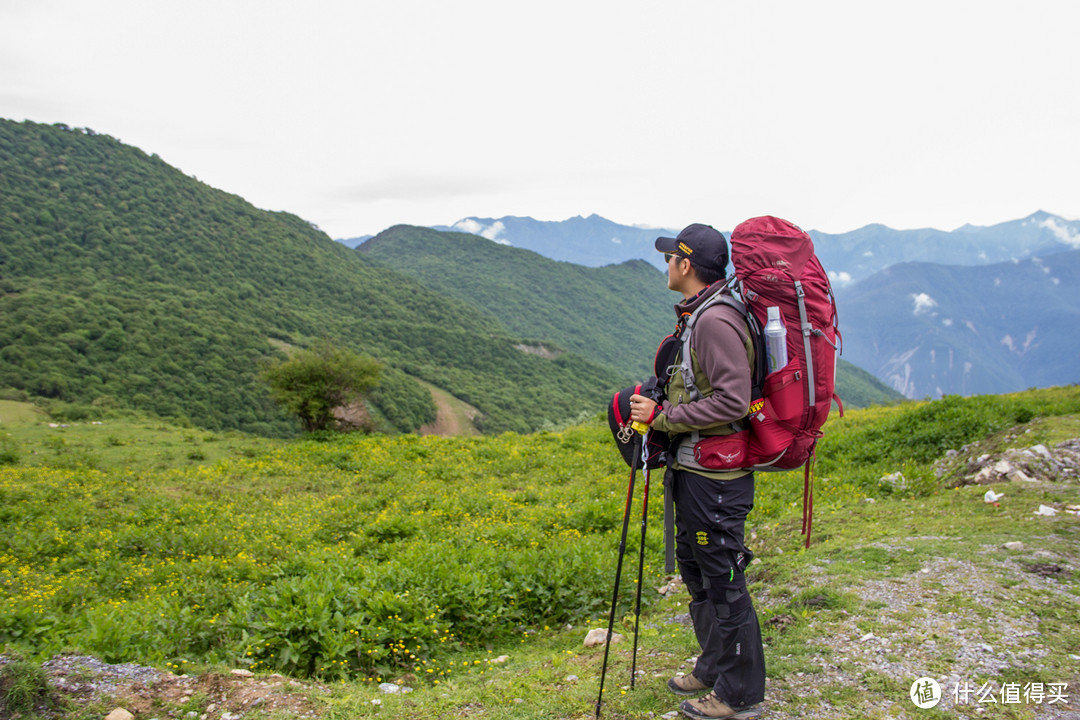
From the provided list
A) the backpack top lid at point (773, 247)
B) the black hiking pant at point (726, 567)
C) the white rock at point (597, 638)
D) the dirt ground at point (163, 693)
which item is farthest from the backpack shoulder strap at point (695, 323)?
the dirt ground at point (163, 693)

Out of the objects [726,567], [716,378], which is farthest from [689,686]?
[716,378]

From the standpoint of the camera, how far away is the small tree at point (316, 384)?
22.7 meters

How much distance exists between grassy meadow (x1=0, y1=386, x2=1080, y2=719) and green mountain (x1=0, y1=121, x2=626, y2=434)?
37.1m

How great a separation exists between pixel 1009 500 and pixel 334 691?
26.9ft

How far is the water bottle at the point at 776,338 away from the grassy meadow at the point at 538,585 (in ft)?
6.91

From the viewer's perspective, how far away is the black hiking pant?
3.22 meters

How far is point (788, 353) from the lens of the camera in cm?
319

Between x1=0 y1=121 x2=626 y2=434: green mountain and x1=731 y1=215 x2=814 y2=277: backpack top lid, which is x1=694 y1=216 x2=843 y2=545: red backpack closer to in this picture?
x1=731 y1=215 x2=814 y2=277: backpack top lid

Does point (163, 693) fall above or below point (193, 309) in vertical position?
below

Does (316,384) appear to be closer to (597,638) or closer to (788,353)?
(597,638)

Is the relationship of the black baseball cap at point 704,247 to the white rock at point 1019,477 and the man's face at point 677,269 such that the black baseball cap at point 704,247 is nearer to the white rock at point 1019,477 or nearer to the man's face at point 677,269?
the man's face at point 677,269

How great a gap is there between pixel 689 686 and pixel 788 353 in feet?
7.37

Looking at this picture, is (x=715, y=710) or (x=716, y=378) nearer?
(x=716, y=378)

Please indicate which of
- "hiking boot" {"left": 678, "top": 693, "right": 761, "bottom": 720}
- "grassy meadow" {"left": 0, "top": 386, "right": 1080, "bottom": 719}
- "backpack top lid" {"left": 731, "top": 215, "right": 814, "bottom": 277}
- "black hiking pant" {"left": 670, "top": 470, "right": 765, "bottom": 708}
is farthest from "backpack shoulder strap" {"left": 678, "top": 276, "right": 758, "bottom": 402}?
"grassy meadow" {"left": 0, "top": 386, "right": 1080, "bottom": 719}
